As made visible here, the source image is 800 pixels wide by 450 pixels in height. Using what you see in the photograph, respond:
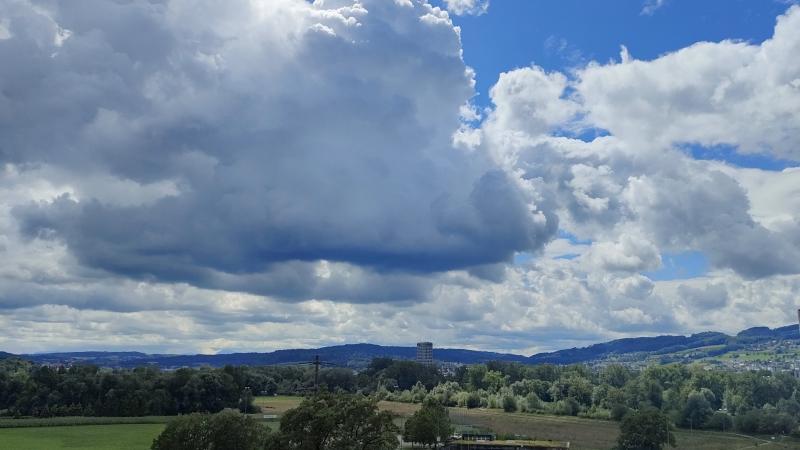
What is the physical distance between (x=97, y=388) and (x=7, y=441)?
5498 centimetres

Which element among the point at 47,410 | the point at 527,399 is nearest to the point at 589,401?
the point at 527,399

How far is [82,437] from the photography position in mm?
109750

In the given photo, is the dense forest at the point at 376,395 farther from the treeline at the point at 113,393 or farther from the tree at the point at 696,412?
the treeline at the point at 113,393

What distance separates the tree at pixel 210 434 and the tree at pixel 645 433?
52.8 meters

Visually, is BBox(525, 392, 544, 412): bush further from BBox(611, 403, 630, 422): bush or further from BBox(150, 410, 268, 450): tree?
BBox(150, 410, 268, 450): tree

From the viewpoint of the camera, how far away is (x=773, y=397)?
17100 centimetres

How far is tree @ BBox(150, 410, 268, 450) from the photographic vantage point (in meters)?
66.9

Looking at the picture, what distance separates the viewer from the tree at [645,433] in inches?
3821

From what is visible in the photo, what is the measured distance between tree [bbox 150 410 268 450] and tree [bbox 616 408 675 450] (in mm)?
52842

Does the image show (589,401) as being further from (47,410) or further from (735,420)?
(47,410)

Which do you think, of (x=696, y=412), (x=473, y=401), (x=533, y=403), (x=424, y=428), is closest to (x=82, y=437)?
(x=424, y=428)

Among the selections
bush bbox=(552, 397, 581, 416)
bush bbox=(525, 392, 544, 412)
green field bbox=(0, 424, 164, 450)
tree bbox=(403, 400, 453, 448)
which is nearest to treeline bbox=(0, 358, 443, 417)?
green field bbox=(0, 424, 164, 450)

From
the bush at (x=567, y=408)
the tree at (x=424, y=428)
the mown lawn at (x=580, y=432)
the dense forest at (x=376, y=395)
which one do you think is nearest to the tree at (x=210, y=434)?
the tree at (x=424, y=428)

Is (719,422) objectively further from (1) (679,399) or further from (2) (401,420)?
(2) (401,420)
